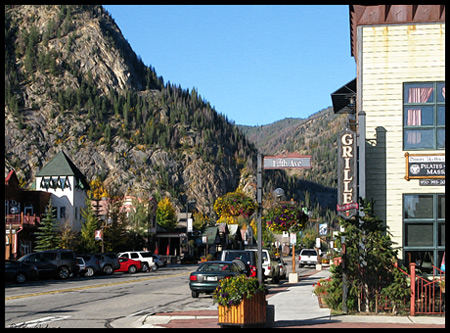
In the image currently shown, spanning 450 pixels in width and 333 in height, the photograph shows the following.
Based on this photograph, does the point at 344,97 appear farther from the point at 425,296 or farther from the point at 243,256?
the point at 425,296

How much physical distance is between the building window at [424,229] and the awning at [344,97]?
9984mm

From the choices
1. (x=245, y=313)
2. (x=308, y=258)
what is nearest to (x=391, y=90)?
(x=245, y=313)

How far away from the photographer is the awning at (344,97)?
30.6 metres

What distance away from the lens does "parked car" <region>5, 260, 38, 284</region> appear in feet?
121

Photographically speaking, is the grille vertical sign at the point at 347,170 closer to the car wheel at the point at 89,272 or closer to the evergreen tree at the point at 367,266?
the evergreen tree at the point at 367,266

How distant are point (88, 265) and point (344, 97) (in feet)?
76.7

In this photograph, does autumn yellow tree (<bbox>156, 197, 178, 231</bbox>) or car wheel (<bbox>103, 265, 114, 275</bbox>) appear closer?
car wheel (<bbox>103, 265, 114, 275</bbox>)

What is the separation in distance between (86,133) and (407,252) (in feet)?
588

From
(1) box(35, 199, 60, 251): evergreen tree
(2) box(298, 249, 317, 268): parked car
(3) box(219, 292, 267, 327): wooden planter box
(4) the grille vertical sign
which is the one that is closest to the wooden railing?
(4) the grille vertical sign

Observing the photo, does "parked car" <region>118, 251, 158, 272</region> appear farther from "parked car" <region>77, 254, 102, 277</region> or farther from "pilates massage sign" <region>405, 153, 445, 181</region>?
"pilates massage sign" <region>405, 153, 445, 181</region>

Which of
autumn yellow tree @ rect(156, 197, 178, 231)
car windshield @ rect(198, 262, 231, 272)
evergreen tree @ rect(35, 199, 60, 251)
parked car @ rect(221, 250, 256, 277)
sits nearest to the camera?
car windshield @ rect(198, 262, 231, 272)

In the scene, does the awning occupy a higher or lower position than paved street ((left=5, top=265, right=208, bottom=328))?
higher

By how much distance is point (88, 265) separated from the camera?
46188 millimetres

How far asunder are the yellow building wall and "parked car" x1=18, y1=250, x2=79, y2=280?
2587 centimetres
